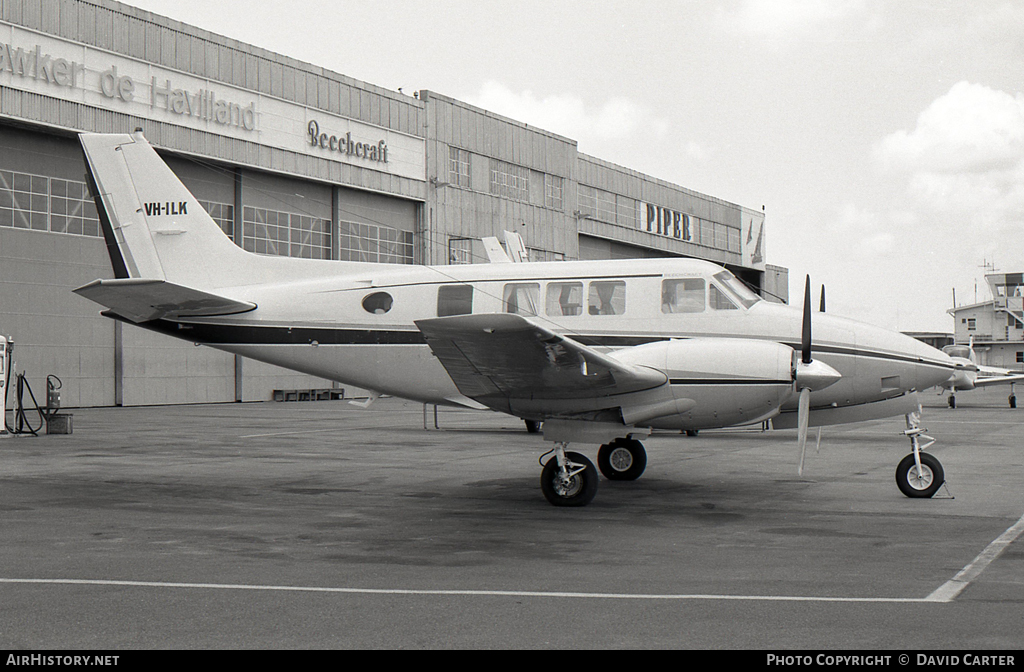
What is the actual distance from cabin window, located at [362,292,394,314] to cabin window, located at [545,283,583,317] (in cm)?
217

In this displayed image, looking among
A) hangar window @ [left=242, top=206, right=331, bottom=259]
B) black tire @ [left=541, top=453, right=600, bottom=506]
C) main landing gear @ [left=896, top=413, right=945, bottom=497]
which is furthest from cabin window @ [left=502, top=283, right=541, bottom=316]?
hangar window @ [left=242, top=206, right=331, bottom=259]

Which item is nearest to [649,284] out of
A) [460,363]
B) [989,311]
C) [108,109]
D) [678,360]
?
[678,360]

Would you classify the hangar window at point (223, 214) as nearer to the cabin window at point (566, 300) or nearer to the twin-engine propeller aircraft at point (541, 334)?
the twin-engine propeller aircraft at point (541, 334)

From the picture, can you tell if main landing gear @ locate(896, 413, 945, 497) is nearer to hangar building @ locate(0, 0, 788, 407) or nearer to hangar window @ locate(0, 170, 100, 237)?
hangar window @ locate(0, 170, 100, 237)

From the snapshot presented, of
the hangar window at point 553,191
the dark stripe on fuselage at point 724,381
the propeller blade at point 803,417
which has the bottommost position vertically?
the propeller blade at point 803,417

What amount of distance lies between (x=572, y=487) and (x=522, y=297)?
2638 mm

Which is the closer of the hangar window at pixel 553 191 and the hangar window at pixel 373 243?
the hangar window at pixel 373 243

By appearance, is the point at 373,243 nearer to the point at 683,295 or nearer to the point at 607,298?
the point at 607,298

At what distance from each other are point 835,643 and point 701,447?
552 inches

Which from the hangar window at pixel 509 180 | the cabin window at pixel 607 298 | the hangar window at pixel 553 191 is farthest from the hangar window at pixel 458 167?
the cabin window at pixel 607 298

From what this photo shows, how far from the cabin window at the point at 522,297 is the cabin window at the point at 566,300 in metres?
0.17

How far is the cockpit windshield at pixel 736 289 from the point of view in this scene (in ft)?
38.7

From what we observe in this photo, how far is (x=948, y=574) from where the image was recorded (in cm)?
728

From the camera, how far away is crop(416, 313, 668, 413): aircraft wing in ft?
31.1
